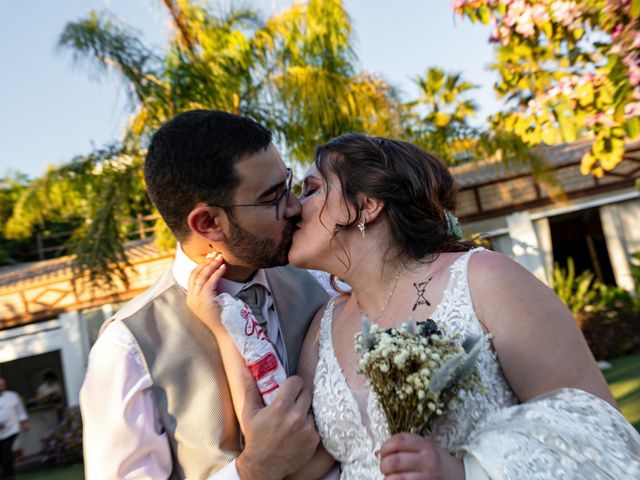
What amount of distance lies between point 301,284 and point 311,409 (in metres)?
0.79

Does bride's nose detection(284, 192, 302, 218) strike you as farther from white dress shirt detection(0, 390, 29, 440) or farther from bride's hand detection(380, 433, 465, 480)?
white dress shirt detection(0, 390, 29, 440)

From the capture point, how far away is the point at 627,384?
34.9 ft

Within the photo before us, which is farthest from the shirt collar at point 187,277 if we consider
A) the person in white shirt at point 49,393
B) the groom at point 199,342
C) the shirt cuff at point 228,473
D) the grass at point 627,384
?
the person in white shirt at point 49,393

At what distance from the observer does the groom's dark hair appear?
8.55ft

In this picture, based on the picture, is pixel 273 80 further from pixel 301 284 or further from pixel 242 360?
pixel 242 360

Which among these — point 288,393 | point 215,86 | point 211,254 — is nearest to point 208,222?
point 211,254

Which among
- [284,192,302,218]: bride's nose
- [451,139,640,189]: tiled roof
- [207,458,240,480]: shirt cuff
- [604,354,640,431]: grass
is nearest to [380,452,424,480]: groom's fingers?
[207,458,240,480]: shirt cuff

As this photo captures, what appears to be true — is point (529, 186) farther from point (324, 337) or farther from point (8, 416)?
point (324, 337)

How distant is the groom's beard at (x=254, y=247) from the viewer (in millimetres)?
2646

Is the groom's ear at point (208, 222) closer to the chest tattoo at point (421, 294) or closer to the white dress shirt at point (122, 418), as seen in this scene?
the white dress shirt at point (122, 418)

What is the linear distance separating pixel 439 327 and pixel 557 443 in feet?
1.69

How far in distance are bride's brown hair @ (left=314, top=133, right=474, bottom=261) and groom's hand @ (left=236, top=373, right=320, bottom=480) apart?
2.31 feet

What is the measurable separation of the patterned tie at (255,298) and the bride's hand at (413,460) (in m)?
1.02

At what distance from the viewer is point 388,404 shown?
1.92 meters
